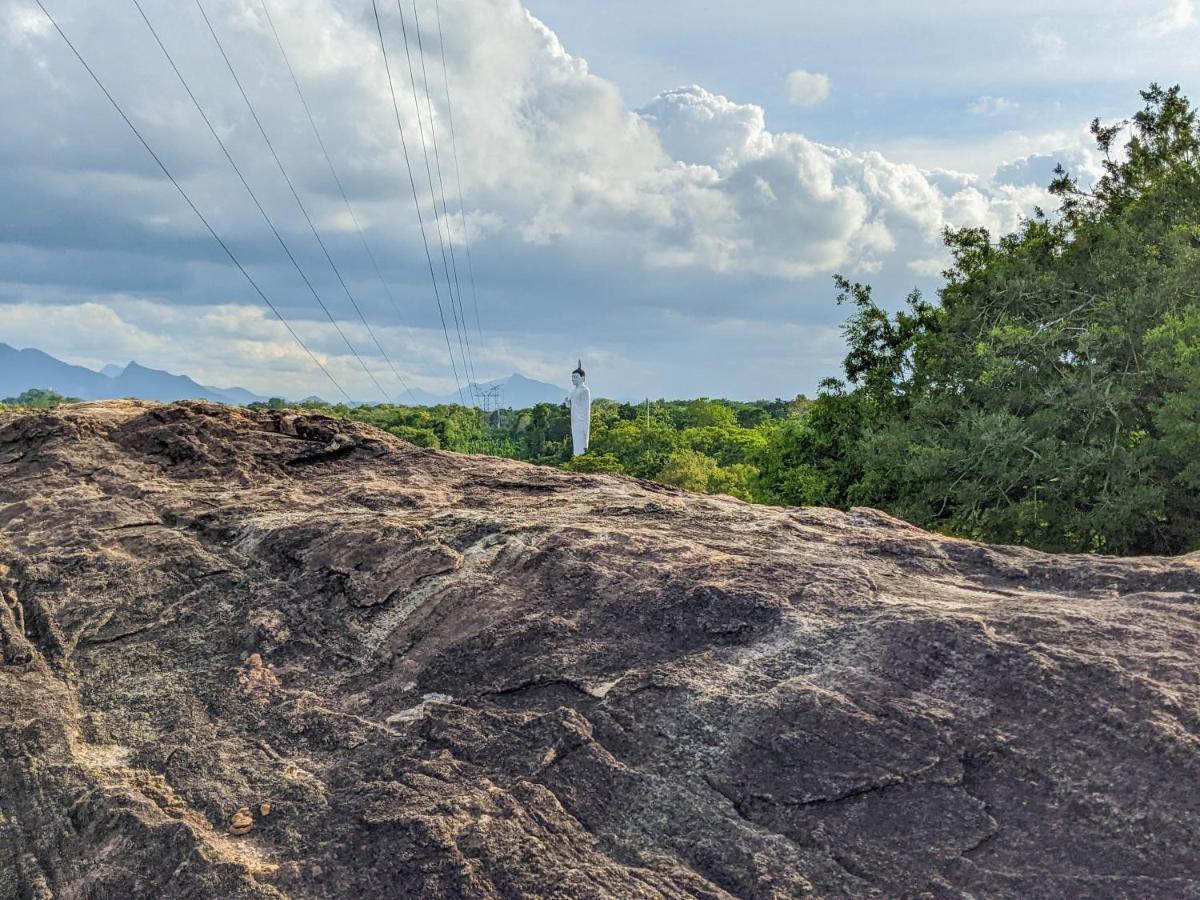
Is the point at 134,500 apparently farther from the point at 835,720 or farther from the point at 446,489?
the point at 835,720

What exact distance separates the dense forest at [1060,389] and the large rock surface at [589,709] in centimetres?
881

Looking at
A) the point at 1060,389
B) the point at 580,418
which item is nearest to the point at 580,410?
the point at 580,418

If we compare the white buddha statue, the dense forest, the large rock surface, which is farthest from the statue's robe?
the large rock surface

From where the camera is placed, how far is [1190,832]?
4430mm

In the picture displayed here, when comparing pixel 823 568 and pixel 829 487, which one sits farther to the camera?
pixel 829 487

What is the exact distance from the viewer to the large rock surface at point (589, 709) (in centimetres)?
463

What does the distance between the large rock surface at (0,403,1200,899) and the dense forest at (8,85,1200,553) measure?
8.81 m

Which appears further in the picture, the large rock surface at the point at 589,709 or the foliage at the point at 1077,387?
the foliage at the point at 1077,387

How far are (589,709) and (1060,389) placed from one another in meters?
13.6

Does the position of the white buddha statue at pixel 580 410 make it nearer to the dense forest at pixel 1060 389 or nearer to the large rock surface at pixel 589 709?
the dense forest at pixel 1060 389

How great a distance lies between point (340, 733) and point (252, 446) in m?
5.56

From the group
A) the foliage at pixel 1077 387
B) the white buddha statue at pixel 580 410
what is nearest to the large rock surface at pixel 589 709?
the foliage at pixel 1077 387

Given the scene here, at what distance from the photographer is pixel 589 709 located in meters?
5.61

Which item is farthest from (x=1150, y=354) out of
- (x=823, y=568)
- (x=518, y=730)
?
(x=518, y=730)
